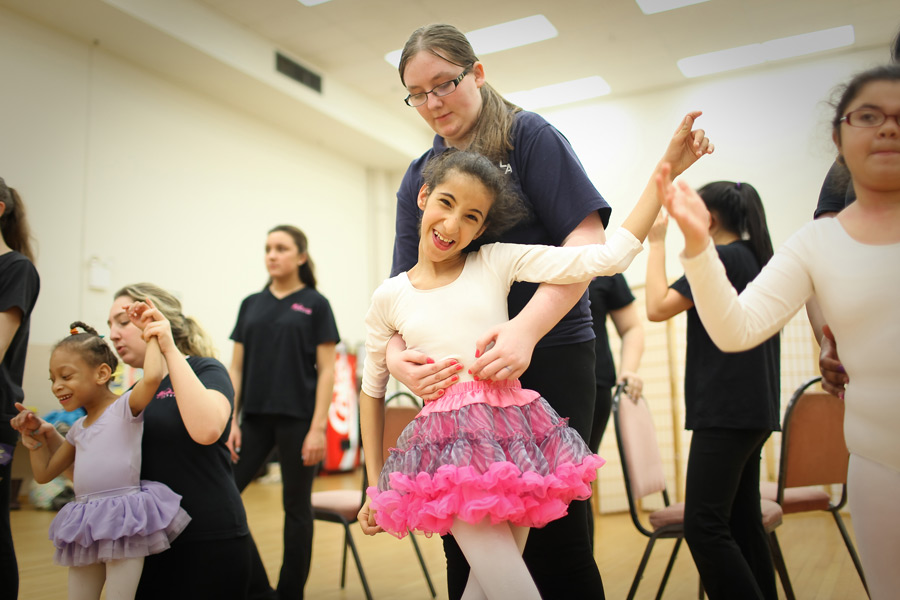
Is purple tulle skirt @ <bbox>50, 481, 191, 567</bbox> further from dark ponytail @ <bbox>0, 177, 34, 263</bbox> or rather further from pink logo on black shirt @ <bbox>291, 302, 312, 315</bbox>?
pink logo on black shirt @ <bbox>291, 302, 312, 315</bbox>

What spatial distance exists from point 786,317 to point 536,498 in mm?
507

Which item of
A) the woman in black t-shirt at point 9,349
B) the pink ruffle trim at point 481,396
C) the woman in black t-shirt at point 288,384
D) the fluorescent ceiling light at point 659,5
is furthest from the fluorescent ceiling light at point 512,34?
the pink ruffle trim at point 481,396

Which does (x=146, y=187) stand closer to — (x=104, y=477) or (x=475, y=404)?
(x=104, y=477)

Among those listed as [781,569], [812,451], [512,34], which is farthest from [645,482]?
[512,34]

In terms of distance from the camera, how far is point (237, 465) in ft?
9.79

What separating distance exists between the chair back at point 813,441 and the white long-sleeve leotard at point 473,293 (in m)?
1.74

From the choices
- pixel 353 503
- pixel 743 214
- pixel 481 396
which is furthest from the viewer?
pixel 353 503

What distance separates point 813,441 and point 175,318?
2.39 meters

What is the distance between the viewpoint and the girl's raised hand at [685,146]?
4.24 feet

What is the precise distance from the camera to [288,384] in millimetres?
3072

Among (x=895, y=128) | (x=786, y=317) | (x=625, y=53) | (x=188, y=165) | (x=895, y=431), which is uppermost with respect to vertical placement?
(x=625, y=53)

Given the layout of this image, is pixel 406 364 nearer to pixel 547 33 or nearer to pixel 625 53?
pixel 547 33

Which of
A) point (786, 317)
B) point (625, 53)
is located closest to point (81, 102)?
point (625, 53)

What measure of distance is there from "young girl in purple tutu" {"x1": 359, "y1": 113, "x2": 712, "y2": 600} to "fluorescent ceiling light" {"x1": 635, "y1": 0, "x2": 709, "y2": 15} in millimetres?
3747
